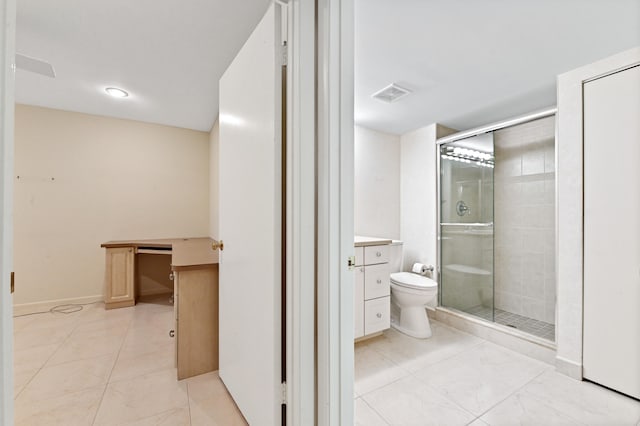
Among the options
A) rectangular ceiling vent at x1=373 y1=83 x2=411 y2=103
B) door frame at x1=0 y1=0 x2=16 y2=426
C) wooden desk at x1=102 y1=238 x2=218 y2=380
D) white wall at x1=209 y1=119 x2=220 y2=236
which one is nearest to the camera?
door frame at x1=0 y1=0 x2=16 y2=426

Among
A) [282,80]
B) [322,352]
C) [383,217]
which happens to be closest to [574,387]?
[322,352]

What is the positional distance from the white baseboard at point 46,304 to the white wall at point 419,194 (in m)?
3.76

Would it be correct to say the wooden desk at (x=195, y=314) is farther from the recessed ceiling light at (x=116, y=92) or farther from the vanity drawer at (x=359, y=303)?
the recessed ceiling light at (x=116, y=92)

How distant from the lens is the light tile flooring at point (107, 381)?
1393 mm

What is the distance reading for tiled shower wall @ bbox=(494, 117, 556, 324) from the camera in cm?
258

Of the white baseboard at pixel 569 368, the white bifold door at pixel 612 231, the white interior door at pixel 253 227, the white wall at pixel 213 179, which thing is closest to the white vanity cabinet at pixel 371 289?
the white interior door at pixel 253 227

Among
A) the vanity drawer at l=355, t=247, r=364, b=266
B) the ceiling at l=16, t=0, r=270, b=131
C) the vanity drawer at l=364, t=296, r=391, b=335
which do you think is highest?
the ceiling at l=16, t=0, r=270, b=131

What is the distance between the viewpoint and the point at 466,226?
2.83 m

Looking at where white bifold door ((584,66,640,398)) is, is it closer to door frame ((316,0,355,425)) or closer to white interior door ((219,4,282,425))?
door frame ((316,0,355,425))

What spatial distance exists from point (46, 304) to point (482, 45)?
4715 millimetres

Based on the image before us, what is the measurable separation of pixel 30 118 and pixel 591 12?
4830mm

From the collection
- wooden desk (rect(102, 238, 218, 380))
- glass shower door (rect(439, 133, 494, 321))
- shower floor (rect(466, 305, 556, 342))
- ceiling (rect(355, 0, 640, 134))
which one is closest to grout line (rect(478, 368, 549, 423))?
shower floor (rect(466, 305, 556, 342))

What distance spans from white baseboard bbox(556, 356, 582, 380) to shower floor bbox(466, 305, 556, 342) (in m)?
0.45

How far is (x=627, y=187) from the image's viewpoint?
1578mm
